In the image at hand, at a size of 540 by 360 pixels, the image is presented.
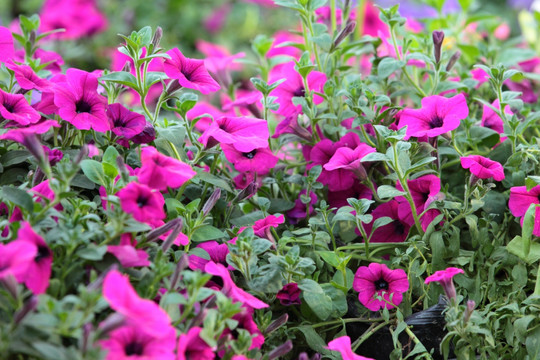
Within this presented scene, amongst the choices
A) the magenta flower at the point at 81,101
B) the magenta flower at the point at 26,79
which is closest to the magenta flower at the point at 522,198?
the magenta flower at the point at 81,101

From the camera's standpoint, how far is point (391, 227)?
1015mm

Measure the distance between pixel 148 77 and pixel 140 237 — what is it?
28 centimetres

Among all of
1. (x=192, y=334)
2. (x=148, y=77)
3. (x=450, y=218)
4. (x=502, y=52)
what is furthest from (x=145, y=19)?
(x=192, y=334)

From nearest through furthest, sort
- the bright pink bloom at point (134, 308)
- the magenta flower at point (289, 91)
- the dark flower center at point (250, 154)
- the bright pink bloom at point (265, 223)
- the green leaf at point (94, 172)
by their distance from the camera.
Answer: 1. the bright pink bloom at point (134, 308)
2. the green leaf at point (94, 172)
3. the bright pink bloom at point (265, 223)
4. the dark flower center at point (250, 154)
5. the magenta flower at point (289, 91)

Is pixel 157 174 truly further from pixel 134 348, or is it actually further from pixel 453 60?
pixel 453 60

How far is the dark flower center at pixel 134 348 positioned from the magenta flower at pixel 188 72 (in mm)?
410

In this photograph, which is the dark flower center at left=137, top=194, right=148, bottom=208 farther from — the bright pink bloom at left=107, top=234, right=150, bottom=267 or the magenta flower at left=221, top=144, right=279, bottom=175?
the magenta flower at left=221, top=144, right=279, bottom=175

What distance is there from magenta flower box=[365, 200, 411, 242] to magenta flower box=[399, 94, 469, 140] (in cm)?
12

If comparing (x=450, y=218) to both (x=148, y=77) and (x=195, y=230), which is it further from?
(x=148, y=77)

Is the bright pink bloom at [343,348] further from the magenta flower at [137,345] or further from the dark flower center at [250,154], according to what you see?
the dark flower center at [250,154]

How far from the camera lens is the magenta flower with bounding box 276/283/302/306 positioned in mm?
851

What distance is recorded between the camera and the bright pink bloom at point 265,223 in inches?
35.2

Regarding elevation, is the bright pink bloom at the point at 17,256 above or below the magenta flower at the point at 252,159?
above

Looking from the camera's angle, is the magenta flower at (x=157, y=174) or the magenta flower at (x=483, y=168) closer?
the magenta flower at (x=157, y=174)
